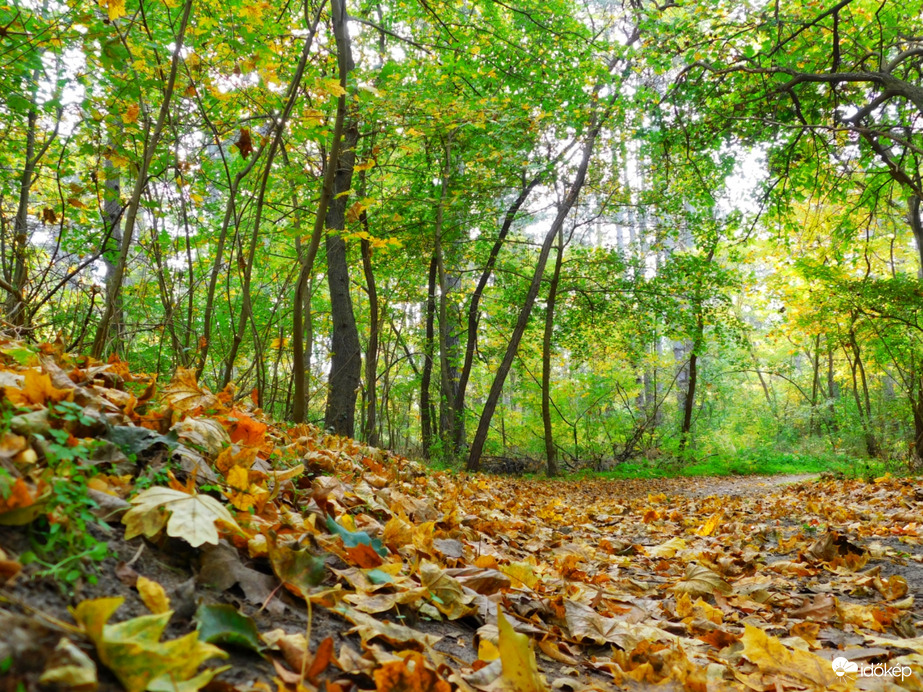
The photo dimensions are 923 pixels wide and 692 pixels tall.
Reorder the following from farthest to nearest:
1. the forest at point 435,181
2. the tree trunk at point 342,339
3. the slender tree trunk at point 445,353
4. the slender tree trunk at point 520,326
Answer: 1. the slender tree trunk at point 520,326
2. the slender tree trunk at point 445,353
3. the tree trunk at point 342,339
4. the forest at point 435,181

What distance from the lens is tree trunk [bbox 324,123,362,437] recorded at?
6.37 metres

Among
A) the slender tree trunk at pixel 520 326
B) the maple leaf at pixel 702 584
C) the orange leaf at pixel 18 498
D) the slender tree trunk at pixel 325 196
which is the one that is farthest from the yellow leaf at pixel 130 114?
the slender tree trunk at pixel 520 326

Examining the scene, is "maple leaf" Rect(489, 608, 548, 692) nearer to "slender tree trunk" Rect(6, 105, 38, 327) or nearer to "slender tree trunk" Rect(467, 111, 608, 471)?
"slender tree trunk" Rect(6, 105, 38, 327)

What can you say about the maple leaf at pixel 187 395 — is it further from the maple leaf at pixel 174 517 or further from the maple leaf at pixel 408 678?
the maple leaf at pixel 408 678

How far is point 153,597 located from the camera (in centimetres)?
94

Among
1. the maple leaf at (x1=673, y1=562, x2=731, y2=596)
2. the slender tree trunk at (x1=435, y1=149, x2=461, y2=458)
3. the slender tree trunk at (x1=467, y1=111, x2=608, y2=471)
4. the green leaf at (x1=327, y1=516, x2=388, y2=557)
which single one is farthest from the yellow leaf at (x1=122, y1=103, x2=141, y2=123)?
the slender tree trunk at (x1=467, y1=111, x2=608, y2=471)

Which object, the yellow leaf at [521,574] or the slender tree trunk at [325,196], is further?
the slender tree trunk at [325,196]

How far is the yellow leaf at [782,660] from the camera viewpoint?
4.80ft

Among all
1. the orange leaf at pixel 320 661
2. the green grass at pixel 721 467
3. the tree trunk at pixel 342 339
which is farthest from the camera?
the green grass at pixel 721 467

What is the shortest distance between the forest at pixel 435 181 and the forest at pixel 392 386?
0.07 metres

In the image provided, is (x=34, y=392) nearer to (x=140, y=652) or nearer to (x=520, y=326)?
(x=140, y=652)

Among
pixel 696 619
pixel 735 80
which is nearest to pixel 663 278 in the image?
pixel 735 80

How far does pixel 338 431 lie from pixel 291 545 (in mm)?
4992

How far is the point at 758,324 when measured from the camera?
1423 inches
